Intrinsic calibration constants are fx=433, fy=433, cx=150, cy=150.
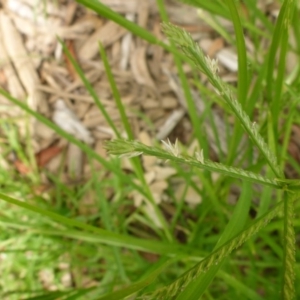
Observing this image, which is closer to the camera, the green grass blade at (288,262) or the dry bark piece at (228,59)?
the green grass blade at (288,262)

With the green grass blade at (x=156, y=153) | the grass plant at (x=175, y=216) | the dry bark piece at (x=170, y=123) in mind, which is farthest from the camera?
the dry bark piece at (x=170, y=123)

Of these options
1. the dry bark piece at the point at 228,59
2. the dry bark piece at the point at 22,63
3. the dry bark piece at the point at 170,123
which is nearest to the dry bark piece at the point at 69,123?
the dry bark piece at the point at 22,63

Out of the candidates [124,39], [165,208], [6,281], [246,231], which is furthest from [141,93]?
[246,231]

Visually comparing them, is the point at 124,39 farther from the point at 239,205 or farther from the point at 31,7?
the point at 239,205

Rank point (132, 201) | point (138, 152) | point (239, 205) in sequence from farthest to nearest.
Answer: point (132, 201)
point (239, 205)
point (138, 152)

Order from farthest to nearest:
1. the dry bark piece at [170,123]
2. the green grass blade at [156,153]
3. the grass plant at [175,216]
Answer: the dry bark piece at [170,123] < the grass plant at [175,216] < the green grass blade at [156,153]

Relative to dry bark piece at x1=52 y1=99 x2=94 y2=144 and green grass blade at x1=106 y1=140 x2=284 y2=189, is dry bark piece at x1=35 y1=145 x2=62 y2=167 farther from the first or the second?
green grass blade at x1=106 y1=140 x2=284 y2=189

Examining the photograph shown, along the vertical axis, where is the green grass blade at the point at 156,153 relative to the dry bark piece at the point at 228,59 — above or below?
above

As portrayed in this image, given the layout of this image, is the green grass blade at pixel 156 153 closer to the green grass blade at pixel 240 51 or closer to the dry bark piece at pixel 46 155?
the green grass blade at pixel 240 51

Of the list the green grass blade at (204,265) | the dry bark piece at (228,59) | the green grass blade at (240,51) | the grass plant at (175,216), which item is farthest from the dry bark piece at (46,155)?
the green grass blade at (204,265)

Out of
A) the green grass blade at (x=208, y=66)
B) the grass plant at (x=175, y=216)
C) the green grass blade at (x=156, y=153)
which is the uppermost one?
the green grass blade at (x=208, y=66)

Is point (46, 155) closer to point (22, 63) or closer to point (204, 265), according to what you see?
point (22, 63)
